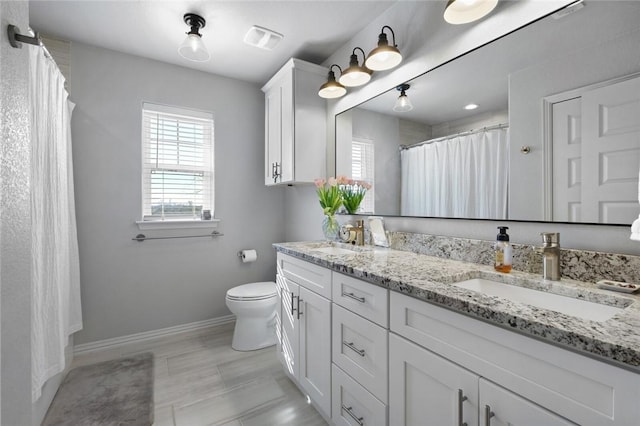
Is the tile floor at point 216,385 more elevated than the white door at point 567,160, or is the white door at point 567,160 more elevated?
the white door at point 567,160

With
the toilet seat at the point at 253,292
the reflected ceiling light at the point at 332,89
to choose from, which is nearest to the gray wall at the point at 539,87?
the reflected ceiling light at the point at 332,89

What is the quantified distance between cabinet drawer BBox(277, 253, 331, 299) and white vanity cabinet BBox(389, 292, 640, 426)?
485 millimetres

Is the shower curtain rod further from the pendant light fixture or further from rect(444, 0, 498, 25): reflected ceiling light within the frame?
the pendant light fixture

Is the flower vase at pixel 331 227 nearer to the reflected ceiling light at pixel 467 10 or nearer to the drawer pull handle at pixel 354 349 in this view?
the drawer pull handle at pixel 354 349

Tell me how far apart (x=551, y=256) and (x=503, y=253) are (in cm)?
16

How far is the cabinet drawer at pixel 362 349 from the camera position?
3.79 ft

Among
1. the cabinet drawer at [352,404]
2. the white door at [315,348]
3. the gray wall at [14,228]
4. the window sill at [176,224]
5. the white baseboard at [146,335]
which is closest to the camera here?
the gray wall at [14,228]

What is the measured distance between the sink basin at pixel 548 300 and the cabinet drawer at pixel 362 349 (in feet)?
1.36

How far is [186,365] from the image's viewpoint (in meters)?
2.23

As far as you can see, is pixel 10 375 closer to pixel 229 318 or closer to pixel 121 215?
pixel 121 215

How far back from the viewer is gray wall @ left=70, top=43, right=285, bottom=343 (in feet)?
7.80

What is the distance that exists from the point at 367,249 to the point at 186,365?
5.47 ft

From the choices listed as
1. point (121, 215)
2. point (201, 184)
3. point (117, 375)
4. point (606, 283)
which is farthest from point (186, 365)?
point (606, 283)

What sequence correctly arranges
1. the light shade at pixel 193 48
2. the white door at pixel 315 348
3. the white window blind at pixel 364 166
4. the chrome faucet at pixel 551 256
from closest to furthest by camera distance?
the chrome faucet at pixel 551 256, the white door at pixel 315 348, the light shade at pixel 193 48, the white window blind at pixel 364 166
